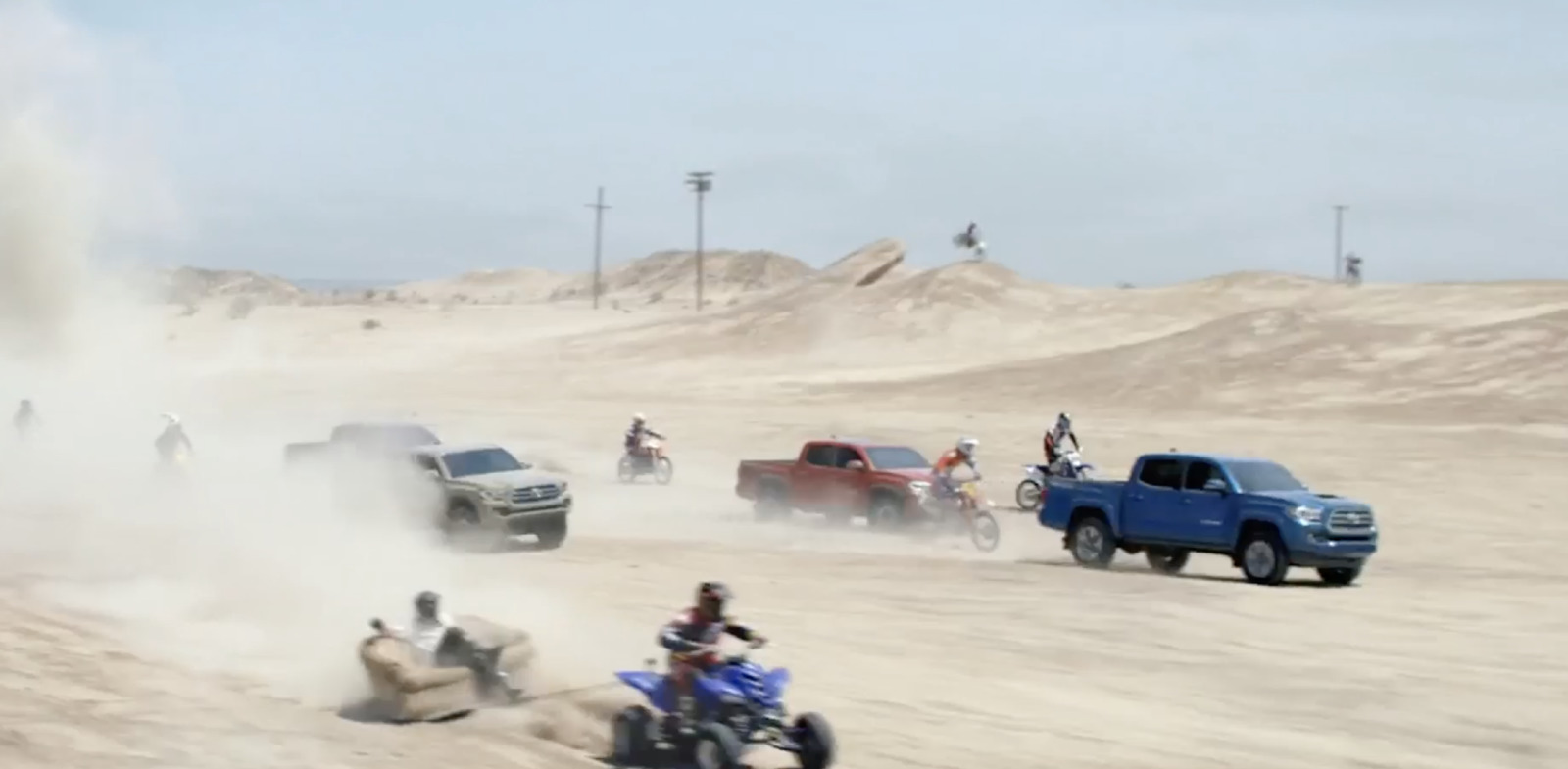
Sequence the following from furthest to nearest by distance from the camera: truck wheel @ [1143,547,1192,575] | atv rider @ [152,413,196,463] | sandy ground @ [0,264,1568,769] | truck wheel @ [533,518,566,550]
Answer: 1. atv rider @ [152,413,196,463]
2. truck wheel @ [533,518,566,550]
3. truck wheel @ [1143,547,1192,575]
4. sandy ground @ [0,264,1568,769]

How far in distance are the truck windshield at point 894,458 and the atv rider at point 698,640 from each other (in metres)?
→ 20.2

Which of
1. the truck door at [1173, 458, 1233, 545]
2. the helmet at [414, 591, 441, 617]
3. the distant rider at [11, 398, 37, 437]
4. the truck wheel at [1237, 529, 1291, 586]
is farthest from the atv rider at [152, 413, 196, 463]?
the helmet at [414, 591, 441, 617]

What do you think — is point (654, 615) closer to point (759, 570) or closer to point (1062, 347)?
point (759, 570)

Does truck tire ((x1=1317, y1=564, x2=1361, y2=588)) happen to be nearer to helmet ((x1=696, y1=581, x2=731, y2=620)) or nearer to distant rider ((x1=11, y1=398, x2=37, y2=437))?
helmet ((x1=696, y1=581, x2=731, y2=620))

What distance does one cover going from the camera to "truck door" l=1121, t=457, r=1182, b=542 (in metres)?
28.0

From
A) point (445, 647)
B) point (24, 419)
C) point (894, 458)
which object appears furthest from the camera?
point (24, 419)

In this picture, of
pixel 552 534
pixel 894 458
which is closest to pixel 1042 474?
pixel 894 458

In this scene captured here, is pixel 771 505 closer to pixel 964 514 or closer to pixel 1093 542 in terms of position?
pixel 964 514

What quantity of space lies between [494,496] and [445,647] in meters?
12.9

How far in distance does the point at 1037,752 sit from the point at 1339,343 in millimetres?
53998

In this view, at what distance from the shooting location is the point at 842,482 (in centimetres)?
3469

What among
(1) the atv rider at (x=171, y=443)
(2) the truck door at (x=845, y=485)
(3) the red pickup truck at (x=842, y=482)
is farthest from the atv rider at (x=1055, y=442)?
(1) the atv rider at (x=171, y=443)

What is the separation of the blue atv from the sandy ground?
2.83 feet

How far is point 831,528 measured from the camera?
34.8m
